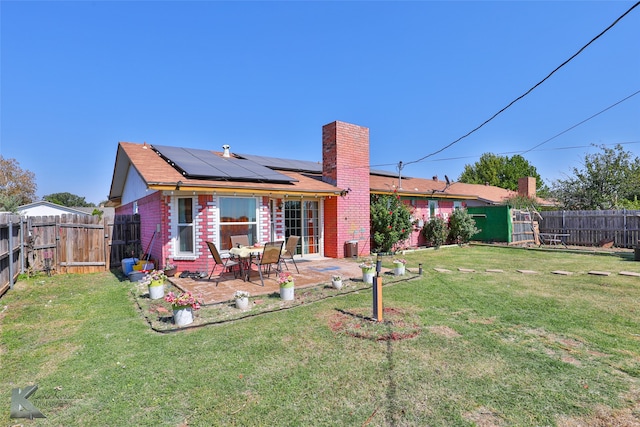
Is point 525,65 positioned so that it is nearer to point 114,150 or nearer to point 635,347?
point 635,347

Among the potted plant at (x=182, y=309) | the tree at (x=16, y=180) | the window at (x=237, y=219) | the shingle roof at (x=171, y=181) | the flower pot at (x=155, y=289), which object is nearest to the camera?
the potted plant at (x=182, y=309)

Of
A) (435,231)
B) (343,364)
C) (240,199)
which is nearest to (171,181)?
(240,199)

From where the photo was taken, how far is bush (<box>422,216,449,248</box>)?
50.4ft

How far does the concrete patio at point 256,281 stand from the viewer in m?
6.45

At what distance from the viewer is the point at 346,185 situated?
11.6m

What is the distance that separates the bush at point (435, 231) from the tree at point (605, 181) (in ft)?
37.3

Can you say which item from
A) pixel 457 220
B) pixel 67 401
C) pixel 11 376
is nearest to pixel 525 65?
pixel 457 220

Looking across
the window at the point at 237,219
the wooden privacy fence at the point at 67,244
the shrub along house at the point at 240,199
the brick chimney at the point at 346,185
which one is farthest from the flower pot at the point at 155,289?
the brick chimney at the point at 346,185

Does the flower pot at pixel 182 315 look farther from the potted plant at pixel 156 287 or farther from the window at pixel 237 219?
the window at pixel 237 219

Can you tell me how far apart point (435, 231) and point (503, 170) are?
39.6 m

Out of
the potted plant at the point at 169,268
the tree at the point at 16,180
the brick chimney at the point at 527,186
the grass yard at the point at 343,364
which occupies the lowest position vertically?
the grass yard at the point at 343,364

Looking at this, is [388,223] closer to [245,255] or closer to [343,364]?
[245,255]

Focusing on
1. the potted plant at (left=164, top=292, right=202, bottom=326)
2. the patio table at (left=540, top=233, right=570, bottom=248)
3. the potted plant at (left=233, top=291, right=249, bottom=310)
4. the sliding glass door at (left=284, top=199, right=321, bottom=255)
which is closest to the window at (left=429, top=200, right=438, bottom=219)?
the patio table at (left=540, top=233, right=570, bottom=248)

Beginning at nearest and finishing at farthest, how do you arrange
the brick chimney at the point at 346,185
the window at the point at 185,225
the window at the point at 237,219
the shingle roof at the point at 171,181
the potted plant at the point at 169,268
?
1. the shingle roof at the point at 171,181
2. the potted plant at the point at 169,268
3. the window at the point at 185,225
4. the window at the point at 237,219
5. the brick chimney at the point at 346,185
